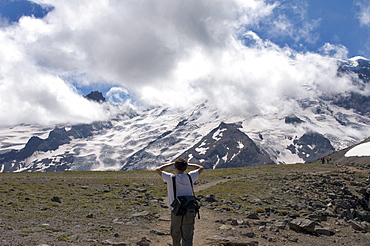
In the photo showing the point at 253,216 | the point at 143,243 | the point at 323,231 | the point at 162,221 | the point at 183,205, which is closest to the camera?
the point at 183,205

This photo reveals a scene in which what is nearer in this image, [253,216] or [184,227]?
[184,227]

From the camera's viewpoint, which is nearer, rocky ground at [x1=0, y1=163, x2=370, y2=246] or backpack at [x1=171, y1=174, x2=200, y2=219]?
backpack at [x1=171, y1=174, x2=200, y2=219]

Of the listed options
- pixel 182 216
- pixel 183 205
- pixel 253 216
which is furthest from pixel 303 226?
pixel 183 205

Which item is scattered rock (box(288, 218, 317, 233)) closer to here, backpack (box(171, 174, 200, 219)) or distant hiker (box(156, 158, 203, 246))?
distant hiker (box(156, 158, 203, 246))

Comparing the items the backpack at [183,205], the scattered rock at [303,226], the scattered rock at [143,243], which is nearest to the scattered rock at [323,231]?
the scattered rock at [303,226]

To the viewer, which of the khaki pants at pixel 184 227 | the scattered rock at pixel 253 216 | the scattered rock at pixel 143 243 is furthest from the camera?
the scattered rock at pixel 253 216

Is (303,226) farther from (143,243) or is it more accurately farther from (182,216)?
(182,216)

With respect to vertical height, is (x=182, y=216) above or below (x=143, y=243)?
above

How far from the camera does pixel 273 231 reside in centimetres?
1777

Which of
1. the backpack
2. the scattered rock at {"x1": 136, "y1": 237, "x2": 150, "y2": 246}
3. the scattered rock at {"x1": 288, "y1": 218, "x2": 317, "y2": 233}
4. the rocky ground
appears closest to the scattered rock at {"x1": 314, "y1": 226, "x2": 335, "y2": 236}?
the rocky ground

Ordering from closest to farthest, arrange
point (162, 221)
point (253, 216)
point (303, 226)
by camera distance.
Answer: point (303, 226) < point (162, 221) < point (253, 216)

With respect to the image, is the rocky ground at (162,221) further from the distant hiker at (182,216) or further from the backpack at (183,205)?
the backpack at (183,205)

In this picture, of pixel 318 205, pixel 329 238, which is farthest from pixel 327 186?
pixel 329 238

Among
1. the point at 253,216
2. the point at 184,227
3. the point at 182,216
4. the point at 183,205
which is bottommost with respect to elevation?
the point at 253,216
